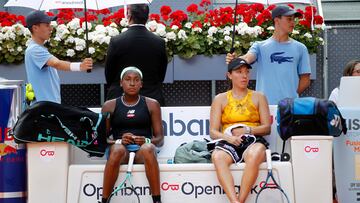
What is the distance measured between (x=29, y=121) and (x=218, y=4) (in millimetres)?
7002

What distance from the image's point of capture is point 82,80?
10180 mm

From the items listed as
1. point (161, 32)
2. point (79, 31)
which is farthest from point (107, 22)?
point (161, 32)

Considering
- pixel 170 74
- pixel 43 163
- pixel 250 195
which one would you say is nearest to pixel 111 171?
pixel 43 163

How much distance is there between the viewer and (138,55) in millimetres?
7402

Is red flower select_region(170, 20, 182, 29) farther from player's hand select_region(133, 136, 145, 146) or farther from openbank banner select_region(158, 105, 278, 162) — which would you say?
player's hand select_region(133, 136, 145, 146)

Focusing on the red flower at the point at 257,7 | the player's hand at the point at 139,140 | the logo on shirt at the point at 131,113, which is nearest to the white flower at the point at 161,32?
the red flower at the point at 257,7

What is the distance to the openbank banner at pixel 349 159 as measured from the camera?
6.87 m

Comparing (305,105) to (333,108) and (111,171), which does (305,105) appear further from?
(111,171)

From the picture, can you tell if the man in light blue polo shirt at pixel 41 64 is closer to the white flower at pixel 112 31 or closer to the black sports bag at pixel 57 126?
the black sports bag at pixel 57 126

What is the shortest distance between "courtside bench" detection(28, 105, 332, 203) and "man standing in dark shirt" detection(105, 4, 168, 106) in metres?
1.18

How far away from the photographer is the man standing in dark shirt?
740 cm

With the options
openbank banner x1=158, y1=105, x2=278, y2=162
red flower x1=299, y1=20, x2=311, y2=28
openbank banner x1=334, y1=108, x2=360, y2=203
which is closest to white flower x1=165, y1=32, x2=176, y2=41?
red flower x1=299, y1=20, x2=311, y2=28

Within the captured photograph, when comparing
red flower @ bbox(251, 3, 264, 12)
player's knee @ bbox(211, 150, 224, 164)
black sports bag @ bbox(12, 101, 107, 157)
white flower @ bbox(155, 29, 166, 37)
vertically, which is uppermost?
red flower @ bbox(251, 3, 264, 12)

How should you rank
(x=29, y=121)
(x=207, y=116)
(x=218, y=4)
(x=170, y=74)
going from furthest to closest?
(x=218, y=4), (x=170, y=74), (x=207, y=116), (x=29, y=121)
